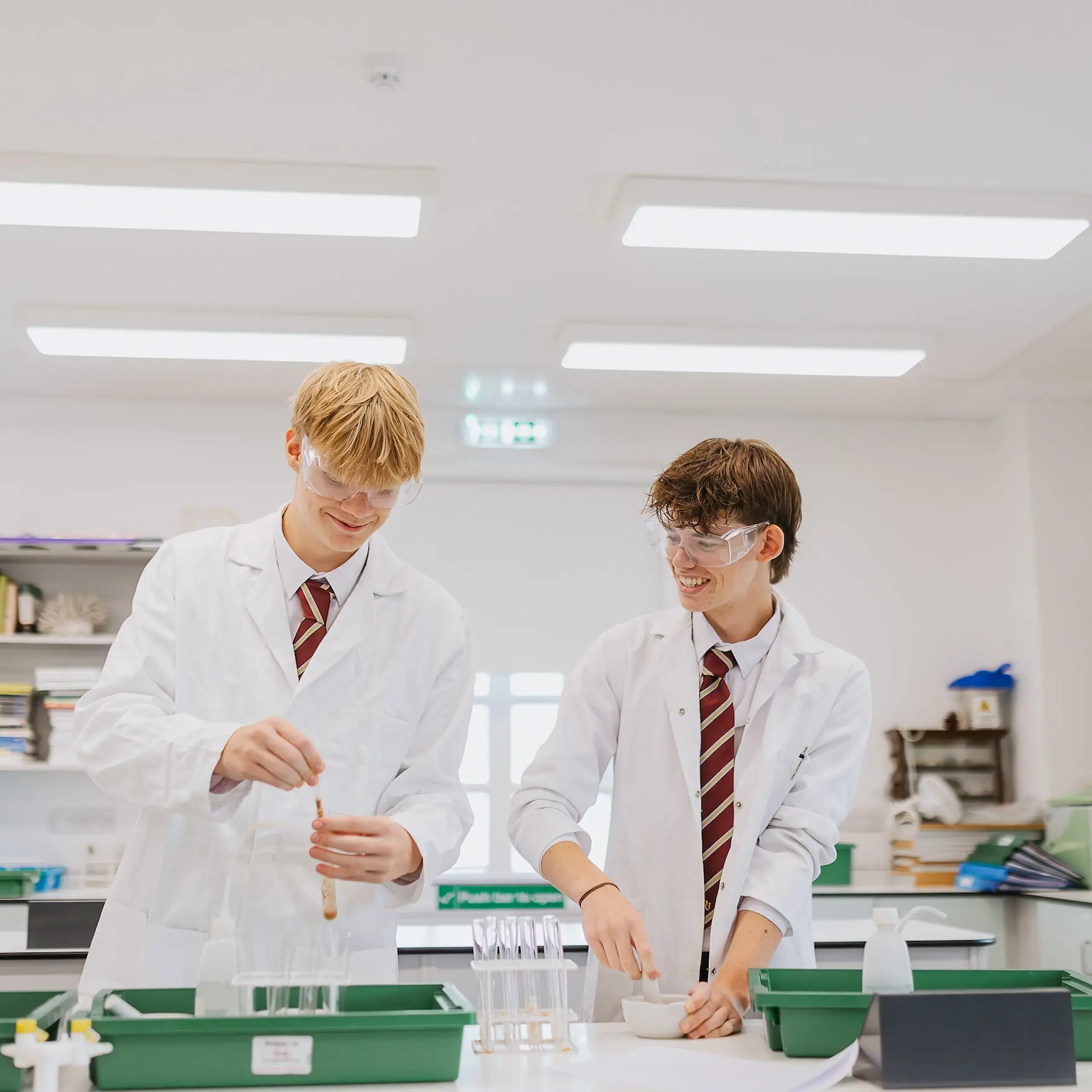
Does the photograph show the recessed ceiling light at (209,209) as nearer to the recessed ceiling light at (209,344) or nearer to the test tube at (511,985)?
the recessed ceiling light at (209,344)

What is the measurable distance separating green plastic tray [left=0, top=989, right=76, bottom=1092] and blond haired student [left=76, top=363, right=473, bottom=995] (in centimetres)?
23

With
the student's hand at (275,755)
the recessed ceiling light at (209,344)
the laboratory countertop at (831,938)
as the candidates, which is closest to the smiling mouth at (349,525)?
the student's hand at (275,755)

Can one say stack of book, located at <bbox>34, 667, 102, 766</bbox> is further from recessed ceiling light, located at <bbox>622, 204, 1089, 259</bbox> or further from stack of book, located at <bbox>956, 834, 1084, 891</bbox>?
stack of book, located at <bbox>956, 834, 1084, 891</bbox>

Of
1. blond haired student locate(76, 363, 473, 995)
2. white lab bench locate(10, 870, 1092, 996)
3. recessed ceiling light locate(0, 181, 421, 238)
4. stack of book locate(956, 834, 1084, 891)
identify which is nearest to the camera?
blond haired student locate(76, 363, 473, 995)

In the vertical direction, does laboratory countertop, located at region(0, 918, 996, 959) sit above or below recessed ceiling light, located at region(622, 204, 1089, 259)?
below

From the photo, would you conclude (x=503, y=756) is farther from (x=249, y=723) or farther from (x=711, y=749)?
(x=249, y=723)

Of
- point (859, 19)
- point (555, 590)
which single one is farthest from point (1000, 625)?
point (859, 19)

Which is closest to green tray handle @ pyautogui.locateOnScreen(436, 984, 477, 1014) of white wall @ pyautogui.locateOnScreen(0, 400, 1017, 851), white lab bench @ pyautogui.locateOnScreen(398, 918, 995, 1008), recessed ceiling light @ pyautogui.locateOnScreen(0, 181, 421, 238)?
white lab bench @ pyautogui.locateOnScreen(398, 918, 995, 1008)

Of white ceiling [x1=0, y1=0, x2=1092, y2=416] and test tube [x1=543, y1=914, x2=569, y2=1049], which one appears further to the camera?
white ceiling [x1=0, y1=0, x2=1092, y2=416]

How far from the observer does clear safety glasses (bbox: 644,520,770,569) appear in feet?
6.81

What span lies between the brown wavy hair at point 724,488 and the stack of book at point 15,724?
12.3 feet

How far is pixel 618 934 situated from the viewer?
180 centimetres

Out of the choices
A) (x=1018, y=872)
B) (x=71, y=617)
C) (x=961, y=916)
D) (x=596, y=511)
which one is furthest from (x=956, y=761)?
(x=71, y=617)

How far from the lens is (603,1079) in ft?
4.85
